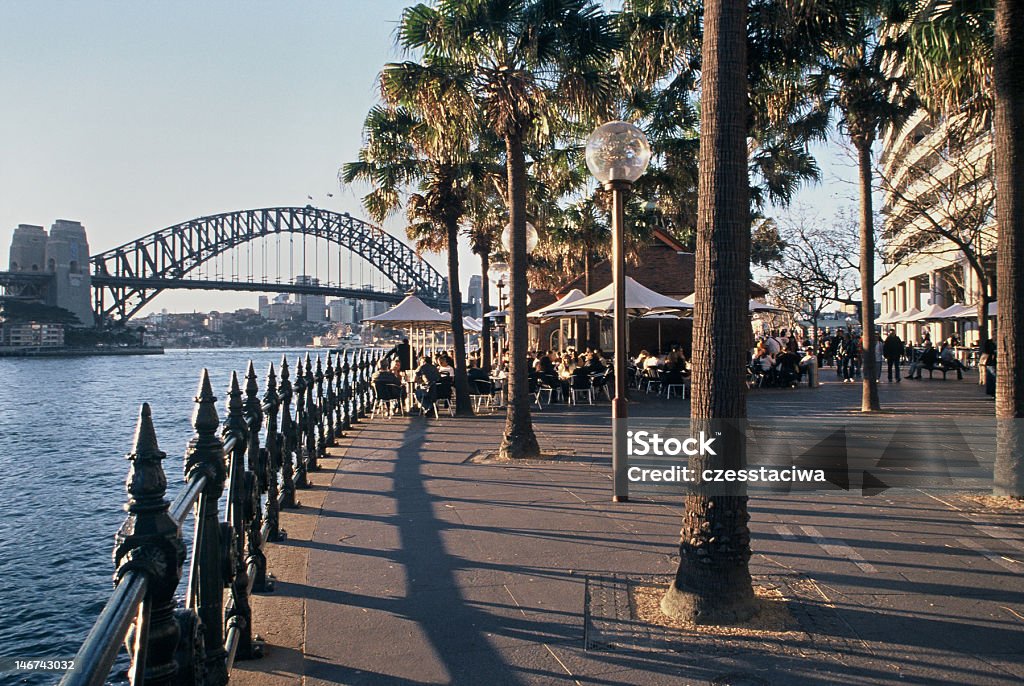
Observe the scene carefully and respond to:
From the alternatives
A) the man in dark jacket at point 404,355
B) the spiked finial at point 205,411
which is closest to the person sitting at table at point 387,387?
the man in dark jacket at point 404,355

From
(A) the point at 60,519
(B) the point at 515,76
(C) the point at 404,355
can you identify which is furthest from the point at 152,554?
(C) the point at 404,355

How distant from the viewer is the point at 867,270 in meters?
14.3

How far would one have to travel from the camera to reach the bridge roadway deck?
379 cm

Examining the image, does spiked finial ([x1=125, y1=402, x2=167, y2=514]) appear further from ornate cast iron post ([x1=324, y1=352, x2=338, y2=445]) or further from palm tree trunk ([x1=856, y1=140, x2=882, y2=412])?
palm tree trunk ([x1=856, y1=140, x2=882, y2=412])

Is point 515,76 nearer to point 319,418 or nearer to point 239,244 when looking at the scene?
point 319,418

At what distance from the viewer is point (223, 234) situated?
111312mm

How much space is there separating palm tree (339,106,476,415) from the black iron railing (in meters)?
9.93

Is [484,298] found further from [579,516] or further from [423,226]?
[579,516]

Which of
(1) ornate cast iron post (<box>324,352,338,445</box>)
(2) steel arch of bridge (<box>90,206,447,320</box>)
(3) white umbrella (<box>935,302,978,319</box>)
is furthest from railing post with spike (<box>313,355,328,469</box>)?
(2) steel arch of bridge (<box>90,206,447,320</box>)

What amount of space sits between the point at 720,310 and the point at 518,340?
5.66 meters

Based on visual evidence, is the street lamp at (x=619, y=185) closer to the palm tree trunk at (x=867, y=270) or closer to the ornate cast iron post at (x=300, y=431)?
the ornate cast iron post at (x=300, y=431)

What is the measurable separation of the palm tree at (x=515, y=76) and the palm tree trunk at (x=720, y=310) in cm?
553

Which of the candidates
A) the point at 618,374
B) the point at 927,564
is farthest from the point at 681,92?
the point at 927,564

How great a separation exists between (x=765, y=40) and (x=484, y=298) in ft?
58.5
